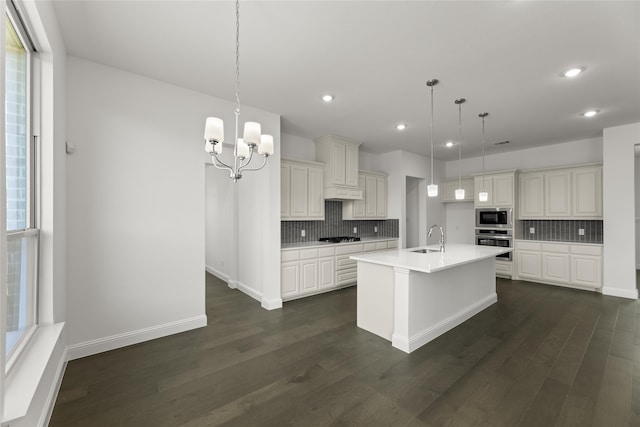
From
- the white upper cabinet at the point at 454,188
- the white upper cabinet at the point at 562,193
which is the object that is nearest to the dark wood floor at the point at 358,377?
the white upper cabinet at the point at 562,193

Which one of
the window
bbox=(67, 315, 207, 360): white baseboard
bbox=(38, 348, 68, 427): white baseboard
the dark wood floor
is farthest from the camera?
bbox=(67, 315, 207, 360): white baseboard

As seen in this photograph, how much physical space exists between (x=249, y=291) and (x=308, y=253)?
1171 millimetres

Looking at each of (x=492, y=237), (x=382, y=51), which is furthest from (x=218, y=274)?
(x=492, y=237)

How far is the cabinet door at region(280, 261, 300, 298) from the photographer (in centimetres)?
411

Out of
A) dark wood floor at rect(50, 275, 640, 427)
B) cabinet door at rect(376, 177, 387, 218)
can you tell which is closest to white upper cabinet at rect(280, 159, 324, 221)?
cabinet door at rect(376, 177, 387, 218)

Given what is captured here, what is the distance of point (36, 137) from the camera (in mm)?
1930

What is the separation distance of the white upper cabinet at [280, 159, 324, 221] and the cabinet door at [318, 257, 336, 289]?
764 millimetres

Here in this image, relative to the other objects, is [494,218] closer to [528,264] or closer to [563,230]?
[528,264]

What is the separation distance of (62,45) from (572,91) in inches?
205

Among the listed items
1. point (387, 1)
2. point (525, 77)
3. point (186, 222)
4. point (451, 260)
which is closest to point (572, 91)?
point (525, 77)

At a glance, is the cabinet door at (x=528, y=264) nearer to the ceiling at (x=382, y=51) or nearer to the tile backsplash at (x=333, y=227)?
the tile backsplash at (x=333, y=227)

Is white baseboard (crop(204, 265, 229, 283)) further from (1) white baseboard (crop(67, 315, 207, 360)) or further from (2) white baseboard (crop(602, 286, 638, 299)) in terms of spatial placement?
(2) white baseboard (crop(602, 286, 638, 299))

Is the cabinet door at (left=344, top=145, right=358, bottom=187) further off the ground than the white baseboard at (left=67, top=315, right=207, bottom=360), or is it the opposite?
the cabinet door at (left=344, top=145, right=358, bottom=187)

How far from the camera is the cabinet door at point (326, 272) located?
4543 mm
